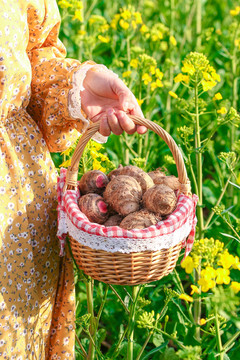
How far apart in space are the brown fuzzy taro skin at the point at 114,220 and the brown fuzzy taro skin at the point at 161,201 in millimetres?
74

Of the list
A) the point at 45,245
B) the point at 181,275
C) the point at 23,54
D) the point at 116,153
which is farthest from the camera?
the point at 116,153

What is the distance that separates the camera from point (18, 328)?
1.06m

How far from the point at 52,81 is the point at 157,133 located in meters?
0.30

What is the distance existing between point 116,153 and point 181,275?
65cm

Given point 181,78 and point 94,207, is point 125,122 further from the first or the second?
point 181,78

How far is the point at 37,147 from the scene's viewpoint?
1119mm

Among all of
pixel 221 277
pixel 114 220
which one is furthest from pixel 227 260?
pixel 114 220

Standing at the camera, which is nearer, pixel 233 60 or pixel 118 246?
pixel 118 246

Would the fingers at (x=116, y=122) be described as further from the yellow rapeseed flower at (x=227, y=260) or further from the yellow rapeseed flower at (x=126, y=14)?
the yellow rapeseed flower at (x=126, y=14)

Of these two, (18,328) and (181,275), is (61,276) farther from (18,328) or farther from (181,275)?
(181,275)

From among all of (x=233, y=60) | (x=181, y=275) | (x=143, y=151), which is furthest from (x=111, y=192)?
(x=233, y=60)

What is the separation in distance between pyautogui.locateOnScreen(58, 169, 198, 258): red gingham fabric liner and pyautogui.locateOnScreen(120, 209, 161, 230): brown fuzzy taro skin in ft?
0.14

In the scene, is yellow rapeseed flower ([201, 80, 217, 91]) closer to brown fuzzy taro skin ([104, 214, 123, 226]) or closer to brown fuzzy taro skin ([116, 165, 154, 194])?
brown fuzzy taro skin ([116, 165, 154, 194])

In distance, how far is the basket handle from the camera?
1.02 m
